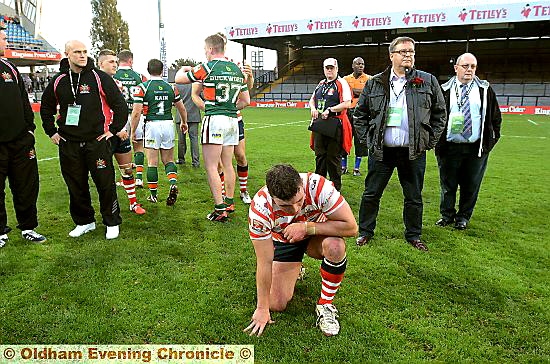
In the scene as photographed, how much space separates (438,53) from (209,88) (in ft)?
111

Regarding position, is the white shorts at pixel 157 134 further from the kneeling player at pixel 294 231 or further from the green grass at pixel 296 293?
the kneeling player at pixel 294 231

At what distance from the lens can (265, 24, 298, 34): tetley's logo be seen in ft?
91.9

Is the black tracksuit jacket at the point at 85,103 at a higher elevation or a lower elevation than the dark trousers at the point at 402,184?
higher

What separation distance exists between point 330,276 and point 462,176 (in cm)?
279

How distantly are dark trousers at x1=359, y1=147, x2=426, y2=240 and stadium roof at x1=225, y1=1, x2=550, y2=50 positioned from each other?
22.9 metres

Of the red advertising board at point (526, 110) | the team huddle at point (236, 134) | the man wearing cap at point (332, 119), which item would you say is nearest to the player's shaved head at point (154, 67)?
the team huddle at point (236, 134)

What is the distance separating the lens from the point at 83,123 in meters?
4.26

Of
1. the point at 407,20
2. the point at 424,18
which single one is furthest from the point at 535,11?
the point at 407,20

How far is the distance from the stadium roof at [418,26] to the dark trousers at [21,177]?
966 inches

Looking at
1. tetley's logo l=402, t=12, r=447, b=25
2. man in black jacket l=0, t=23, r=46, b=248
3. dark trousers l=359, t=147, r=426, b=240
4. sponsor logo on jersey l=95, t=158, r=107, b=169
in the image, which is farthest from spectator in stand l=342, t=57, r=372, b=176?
tetley's logo l=402, t=12, r=447, b=25

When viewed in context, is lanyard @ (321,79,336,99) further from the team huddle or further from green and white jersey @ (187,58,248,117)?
green and white jersey @ (187,58,248,117)

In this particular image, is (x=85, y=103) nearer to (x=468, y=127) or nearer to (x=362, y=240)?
(x=362, y=240)

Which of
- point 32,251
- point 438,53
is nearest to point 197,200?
point 32,251

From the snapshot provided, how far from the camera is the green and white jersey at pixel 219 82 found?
15.8 ft
